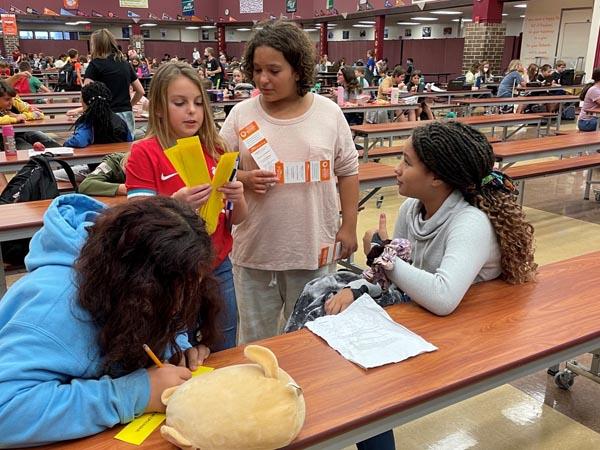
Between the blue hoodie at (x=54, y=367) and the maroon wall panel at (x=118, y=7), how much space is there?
25239mm

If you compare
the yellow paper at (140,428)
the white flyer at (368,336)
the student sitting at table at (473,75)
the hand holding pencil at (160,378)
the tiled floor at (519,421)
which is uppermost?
the student sitting at table at (473,75)

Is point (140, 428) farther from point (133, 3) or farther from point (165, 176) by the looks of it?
point (133, 3)

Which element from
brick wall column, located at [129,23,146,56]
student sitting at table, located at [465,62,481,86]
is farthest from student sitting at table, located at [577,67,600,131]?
brick wall column, located at [129,23,146,56]

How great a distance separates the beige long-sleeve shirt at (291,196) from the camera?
6.09ft

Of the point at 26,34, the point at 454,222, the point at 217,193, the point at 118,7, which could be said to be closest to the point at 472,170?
the point at 454,222

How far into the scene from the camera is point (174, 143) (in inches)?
69.1

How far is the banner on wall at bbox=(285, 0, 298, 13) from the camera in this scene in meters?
22.3

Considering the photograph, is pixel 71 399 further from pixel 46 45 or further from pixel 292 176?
pixel 46 45

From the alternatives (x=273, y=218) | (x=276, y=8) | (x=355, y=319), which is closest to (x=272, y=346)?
(x=355, y=319)

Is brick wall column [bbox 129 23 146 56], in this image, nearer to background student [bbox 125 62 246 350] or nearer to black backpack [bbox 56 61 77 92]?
black backpack [bbox 56 61 77 92]

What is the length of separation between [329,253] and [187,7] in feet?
84.4

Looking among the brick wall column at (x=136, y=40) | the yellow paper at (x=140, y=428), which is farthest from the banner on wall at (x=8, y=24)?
the yellow paper at (x=140, y=428)

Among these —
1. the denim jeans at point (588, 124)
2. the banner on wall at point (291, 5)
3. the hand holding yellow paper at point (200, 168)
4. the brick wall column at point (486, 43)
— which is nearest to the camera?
the hand holding yellow paper at point (200, 168)

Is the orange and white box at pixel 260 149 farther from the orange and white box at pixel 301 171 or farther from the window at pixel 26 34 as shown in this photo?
the window at pixel 26 34
